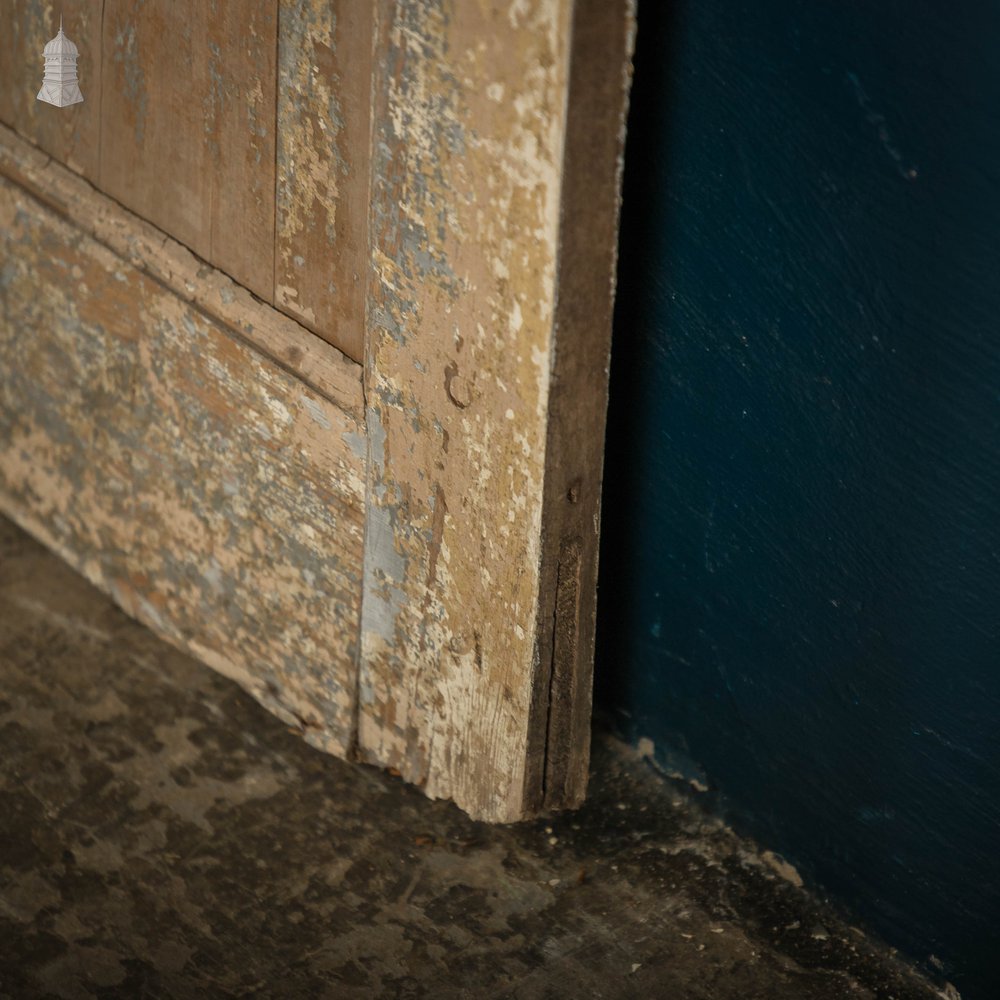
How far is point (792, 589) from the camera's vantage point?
156 cm

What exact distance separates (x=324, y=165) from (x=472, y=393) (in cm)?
30

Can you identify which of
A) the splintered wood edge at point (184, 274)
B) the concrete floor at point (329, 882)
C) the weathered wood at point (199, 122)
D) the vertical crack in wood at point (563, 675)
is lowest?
the concrete floor at point (329, 882)

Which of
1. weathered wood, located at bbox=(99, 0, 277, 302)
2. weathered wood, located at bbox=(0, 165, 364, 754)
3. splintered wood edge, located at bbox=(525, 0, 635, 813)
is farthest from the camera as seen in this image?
weathered wood, located at bbox=(0, 165, 364, 754)

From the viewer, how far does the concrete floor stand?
1563mm

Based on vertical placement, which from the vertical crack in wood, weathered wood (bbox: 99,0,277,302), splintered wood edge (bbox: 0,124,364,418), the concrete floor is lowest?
the concrete floor

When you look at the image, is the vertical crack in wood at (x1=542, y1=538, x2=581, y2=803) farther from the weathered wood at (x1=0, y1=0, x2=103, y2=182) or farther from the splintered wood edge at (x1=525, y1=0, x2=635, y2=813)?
the weathered wood at (x1=0, y1=0, x2=103, y2=182)

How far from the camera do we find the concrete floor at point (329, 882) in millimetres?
1563

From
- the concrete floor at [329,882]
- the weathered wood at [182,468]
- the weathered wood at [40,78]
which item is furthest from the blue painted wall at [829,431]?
Result: the weathered wood at [40,78]

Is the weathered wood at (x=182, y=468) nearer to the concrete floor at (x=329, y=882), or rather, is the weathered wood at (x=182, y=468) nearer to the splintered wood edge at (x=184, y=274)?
the splintered wood edge at (x=184, y=274)

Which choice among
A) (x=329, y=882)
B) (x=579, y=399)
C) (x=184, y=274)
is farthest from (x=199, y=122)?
(x=329, y=882)

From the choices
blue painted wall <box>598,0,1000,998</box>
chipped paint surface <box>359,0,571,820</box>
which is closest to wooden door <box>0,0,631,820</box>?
chipped paint surface <box>359,0,571,820</box>

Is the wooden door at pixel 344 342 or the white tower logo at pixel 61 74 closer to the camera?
the wooden door at pixel 344 342

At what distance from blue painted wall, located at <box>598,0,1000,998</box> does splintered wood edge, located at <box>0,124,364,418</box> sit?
0.33 m

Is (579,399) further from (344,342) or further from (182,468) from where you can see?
(182,468)
